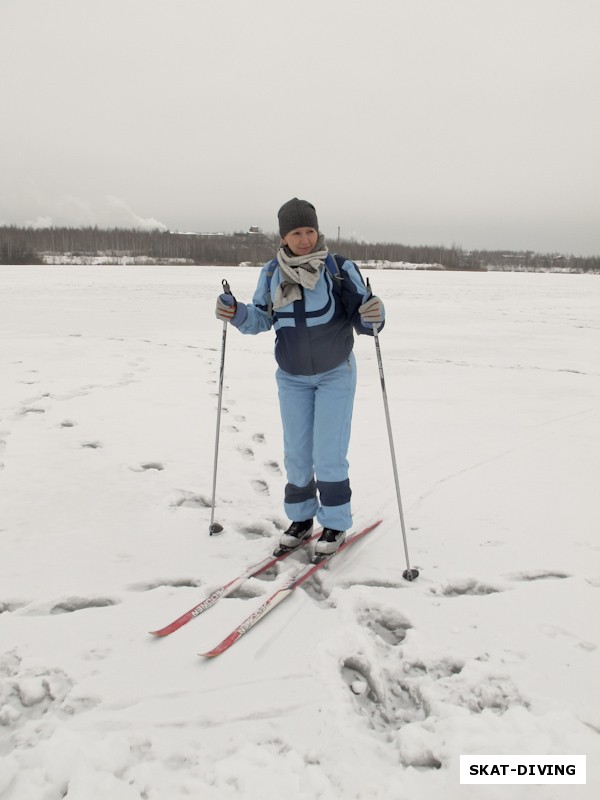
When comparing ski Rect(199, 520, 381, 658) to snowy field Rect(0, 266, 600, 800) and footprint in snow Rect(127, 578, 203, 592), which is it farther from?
footprint in snow Rect(127, 578, 203, 592)

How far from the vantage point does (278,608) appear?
2641mm

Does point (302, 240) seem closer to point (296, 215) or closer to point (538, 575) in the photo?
point (296, 215)

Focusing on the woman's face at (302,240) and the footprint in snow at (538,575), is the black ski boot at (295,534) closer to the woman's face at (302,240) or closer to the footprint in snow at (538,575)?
the footprint in snow at (538,575)

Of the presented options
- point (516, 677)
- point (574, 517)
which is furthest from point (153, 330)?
point (516, 677)

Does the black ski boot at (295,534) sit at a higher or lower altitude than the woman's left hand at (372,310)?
lower

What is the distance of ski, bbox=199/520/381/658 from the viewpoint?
2326mm

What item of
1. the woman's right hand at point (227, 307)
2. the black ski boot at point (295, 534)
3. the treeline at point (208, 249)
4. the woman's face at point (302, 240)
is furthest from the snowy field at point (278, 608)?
the treeline at point (208, 249)

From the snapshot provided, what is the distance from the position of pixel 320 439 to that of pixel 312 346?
0.56 metres

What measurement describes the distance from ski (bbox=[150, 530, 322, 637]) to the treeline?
69518mm

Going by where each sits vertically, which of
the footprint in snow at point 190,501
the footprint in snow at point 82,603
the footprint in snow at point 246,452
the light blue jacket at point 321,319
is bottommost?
the footprint in snow at point 82,603

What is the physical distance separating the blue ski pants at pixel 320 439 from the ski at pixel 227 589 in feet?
0.78

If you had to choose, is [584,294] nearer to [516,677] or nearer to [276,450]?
[276,450]

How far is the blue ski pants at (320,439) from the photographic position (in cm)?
308

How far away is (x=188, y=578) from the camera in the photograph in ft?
9.56
